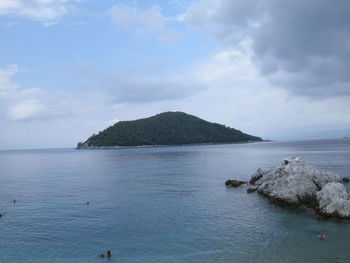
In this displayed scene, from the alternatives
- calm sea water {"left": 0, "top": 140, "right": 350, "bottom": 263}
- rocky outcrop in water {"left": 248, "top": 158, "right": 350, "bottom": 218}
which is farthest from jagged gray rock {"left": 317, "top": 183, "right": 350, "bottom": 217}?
calm sea water {"left": 0, "top": 140, "right": 350, "bottom": 263}

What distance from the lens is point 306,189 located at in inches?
1615

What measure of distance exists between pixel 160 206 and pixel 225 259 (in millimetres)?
18749

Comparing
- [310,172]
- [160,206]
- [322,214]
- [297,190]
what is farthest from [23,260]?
[310,172]

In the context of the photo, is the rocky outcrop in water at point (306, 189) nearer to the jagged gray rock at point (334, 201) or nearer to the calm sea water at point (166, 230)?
the jagged gray rock at point (334, 201)

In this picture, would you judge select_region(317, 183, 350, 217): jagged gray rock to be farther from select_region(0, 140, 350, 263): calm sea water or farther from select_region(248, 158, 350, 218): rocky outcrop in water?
select_region(0, 140, 350, 263): calm sea water

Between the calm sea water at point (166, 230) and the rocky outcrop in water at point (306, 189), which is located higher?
the rocky outcrop in water at point (306, 189)

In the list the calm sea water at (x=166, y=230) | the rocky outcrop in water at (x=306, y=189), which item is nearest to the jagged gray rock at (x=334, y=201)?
the rocky outcrop in water at (x=306, y=189)

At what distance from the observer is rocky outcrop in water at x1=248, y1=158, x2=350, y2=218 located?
33.6 metres

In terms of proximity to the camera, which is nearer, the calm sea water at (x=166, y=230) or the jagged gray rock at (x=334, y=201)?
the calm sea water at (x=166, y=230)

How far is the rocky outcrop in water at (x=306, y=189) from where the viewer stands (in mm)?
33562

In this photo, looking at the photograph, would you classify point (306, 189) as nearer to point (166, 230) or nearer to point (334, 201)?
point (334, 201)

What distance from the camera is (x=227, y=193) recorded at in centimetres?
4878

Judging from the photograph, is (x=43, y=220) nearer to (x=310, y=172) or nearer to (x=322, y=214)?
(x=322, y=214)

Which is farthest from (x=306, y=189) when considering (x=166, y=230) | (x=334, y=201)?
(x=166, y=230)
